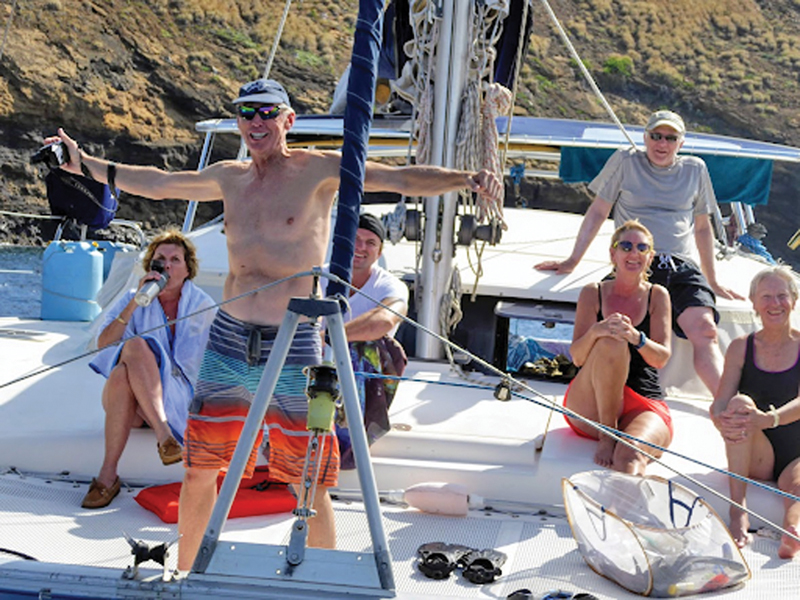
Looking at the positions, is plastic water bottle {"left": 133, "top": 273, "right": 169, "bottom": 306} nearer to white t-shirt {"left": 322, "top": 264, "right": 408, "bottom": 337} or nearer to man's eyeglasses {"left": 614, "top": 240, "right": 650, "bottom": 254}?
white t-shirt {"left": 322, "top": 264, "right": 408, "bottom": 337}

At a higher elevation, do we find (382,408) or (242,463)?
(242,463)

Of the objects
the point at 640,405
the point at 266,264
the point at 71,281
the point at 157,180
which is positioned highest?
the point at 157,180

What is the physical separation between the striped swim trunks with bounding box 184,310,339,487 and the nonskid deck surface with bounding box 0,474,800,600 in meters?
0.39

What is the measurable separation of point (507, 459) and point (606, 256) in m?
2.32

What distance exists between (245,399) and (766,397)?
1861 millimetres

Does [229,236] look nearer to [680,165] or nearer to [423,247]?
[423,247]

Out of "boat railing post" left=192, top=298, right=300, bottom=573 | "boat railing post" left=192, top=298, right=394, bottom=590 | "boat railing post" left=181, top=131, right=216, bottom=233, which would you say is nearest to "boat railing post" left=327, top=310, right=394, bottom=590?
"boat railing post" left=192, top=298, right=394, bottom=590

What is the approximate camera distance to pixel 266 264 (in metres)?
3.25

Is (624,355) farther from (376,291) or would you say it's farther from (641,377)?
(376,291)

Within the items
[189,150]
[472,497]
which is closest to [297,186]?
[472,497]

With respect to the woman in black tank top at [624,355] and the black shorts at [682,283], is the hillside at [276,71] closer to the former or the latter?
the black shorts at [682,283]

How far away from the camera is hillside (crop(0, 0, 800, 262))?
113 feet

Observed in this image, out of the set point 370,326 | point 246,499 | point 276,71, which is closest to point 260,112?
point 370,326

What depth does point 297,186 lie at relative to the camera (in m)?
3.24
